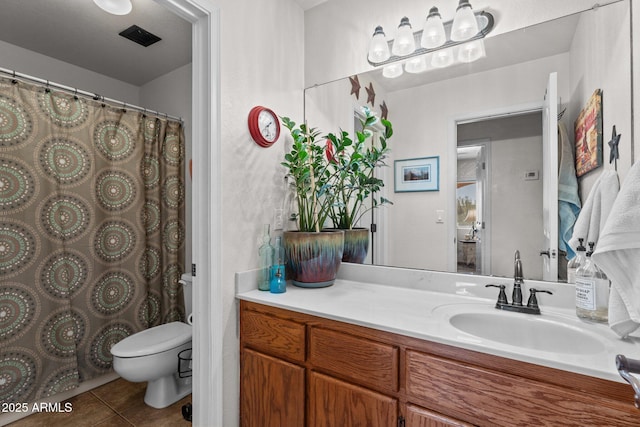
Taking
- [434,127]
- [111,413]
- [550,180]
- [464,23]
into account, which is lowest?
[111,413]

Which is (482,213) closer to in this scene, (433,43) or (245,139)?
(433,43)

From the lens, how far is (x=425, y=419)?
97cm

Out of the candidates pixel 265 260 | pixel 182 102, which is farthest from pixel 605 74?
pixel 182 102

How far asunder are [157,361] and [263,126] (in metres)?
1.47

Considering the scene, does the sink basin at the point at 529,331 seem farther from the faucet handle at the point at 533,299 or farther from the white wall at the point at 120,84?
the white wall at the point at 120,84

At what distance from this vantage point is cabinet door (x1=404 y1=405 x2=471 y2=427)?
36.3 inches

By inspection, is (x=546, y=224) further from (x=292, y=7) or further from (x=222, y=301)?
(x=292, y=7)

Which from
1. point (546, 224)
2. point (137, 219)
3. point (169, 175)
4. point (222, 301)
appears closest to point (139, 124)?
point (169, 175)

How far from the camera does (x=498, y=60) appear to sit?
1392 millimetres

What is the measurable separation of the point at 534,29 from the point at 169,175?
2.51 meters

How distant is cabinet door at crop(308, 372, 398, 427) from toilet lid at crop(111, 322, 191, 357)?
3.55 feet

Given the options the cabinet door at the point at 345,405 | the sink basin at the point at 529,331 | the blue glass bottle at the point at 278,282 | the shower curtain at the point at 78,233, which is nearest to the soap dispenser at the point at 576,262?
the sink basin at the point at 529,331

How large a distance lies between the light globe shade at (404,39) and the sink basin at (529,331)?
1.28m

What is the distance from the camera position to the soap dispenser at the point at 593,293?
3.39ft
